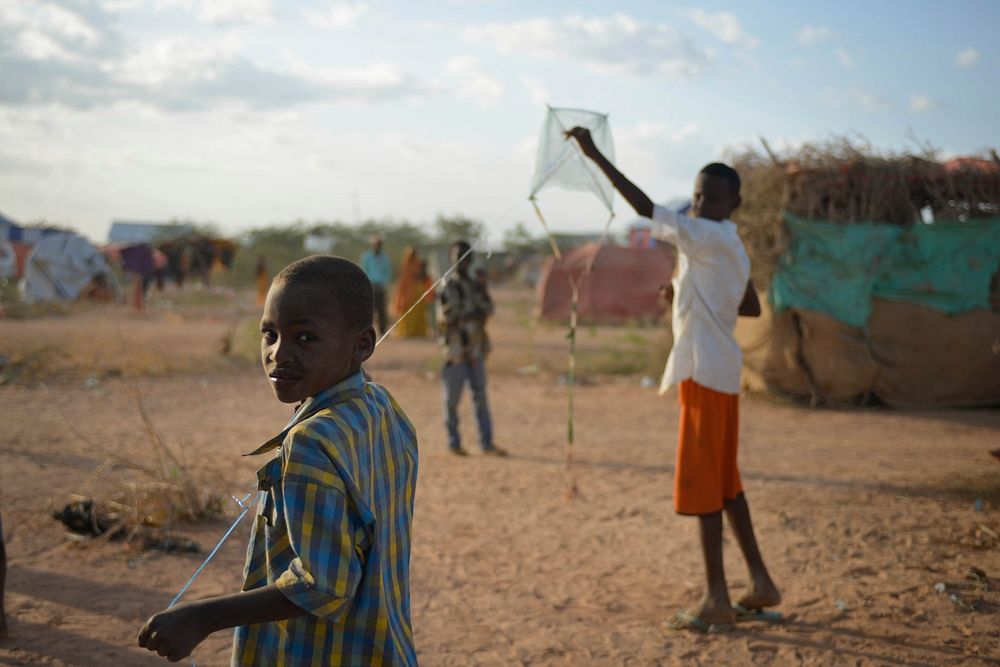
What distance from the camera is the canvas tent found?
61.6ft

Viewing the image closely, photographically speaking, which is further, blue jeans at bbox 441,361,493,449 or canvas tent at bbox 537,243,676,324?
canvas tent at bbox 537,243,676,324

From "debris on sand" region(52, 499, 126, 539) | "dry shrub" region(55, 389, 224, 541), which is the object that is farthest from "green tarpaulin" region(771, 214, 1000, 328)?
"debris on sand" region(52, 499, 126, 539)

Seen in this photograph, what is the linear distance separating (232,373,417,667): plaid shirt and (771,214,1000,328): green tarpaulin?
7960 millimetres

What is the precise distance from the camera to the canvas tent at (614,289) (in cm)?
1877

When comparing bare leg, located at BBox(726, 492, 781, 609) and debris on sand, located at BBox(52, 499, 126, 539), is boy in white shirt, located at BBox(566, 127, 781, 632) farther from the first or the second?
debris on sand, located at BBox(52, 499, 126, 539)

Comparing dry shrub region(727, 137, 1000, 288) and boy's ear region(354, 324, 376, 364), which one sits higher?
dry shrub region(727, 137, 1000, 288)

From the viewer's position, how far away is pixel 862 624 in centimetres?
359

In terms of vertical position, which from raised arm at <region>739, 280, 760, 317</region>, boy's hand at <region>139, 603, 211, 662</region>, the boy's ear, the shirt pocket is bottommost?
boy's hand at <region>139, 603, 211, 662</region>

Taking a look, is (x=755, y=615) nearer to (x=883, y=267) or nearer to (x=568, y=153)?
(x=568, y=153)

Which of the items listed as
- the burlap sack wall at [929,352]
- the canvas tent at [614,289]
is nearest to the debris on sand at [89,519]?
the burlap sack wall at [929,352]

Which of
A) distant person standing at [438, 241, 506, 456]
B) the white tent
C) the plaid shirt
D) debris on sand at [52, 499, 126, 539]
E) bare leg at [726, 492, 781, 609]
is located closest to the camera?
the plaid shirt

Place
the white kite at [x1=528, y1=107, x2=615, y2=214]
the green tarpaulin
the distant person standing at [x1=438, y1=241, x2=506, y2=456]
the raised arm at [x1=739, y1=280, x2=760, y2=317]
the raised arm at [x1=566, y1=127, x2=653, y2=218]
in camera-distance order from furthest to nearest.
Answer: the green tarpaulin, the distant person standing at [x1=438, y1=241, x2=506, y2=456], the white kite at [x1=528, y1=107, x2=615, y2=214], the raised arm at [x1=739, y1=280, x2=760, y2=317], the raised arm at [x1=566, y1=127, x2=653, y2=218]

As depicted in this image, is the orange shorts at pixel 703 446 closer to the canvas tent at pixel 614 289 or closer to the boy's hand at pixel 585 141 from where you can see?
the boy's hand at pixel 585 141

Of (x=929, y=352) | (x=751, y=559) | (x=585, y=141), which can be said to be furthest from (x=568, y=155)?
(x=929, y=352)
